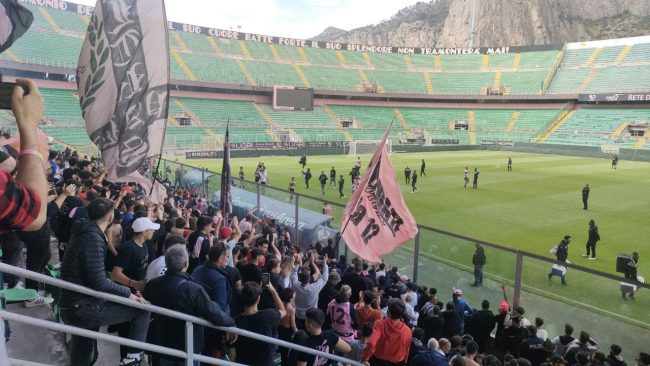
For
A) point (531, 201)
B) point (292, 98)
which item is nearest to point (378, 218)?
point (531, 201)

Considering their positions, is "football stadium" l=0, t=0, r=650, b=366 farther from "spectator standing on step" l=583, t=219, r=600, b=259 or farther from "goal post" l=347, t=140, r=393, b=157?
"goal post" l=347, t=140, r=393, b=157

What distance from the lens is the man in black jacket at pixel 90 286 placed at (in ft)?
12.6

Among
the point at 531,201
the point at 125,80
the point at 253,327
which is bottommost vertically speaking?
the point at 531,201

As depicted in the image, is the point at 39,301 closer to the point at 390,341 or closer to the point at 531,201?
the point at 390,341

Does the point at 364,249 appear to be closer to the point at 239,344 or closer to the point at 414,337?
the point at 414,337

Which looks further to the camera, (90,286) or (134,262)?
(134,262)

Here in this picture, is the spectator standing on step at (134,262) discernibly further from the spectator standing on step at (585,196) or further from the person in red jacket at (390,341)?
the spectator standing on step at (585,196)

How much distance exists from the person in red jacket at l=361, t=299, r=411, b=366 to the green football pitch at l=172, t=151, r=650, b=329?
4529mm

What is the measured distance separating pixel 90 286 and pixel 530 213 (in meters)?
20.9

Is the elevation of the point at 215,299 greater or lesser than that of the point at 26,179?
lesser

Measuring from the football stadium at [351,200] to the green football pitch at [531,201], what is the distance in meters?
0.18

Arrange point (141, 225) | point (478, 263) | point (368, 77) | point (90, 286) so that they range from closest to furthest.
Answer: point (90, 286) → point (141, 225) → point (478, 263) → point (368, 77)

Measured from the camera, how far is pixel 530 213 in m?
21.4

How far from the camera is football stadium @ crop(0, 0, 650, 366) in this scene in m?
4.86
